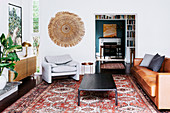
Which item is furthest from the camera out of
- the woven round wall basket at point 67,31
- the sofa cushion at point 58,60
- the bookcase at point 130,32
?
the bookcase at point 130,32

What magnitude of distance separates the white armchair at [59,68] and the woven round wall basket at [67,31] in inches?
34.6

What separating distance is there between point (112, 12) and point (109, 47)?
20.0 feet

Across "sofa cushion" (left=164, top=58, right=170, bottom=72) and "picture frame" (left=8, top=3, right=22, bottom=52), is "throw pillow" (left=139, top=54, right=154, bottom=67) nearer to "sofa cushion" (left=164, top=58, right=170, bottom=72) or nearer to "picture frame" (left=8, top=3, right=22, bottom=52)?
"sofa cushion" (left=164, top=58, right=170, bottom=72)

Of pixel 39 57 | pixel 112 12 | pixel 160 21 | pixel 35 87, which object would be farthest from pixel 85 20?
pixel 35 87

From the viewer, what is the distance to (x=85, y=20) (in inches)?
250

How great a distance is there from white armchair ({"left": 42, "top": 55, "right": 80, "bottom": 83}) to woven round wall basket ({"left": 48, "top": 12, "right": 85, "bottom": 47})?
34.6 inches

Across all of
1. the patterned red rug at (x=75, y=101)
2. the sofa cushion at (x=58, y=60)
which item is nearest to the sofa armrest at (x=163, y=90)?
the patterned red rug at (x=75, y=101)

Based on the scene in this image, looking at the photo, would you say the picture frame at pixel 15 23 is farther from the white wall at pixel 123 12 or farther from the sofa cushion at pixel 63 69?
the sofa cushion at pixel 63 69

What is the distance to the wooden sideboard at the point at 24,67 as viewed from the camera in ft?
15.7

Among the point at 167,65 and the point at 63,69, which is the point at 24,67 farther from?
the point at 167,65

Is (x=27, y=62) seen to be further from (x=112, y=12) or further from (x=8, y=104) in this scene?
(x=112, y=12)

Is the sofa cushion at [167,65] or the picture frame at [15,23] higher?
the picture frame at [15,23]

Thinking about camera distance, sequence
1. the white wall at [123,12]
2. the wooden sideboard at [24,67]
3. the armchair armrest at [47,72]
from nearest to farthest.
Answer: the wooden sideboard at [24,67], the armchair armrest at [47,72], the white wall at [123,12]

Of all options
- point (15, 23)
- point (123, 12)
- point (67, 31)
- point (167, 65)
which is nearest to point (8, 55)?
point (15, 23)
